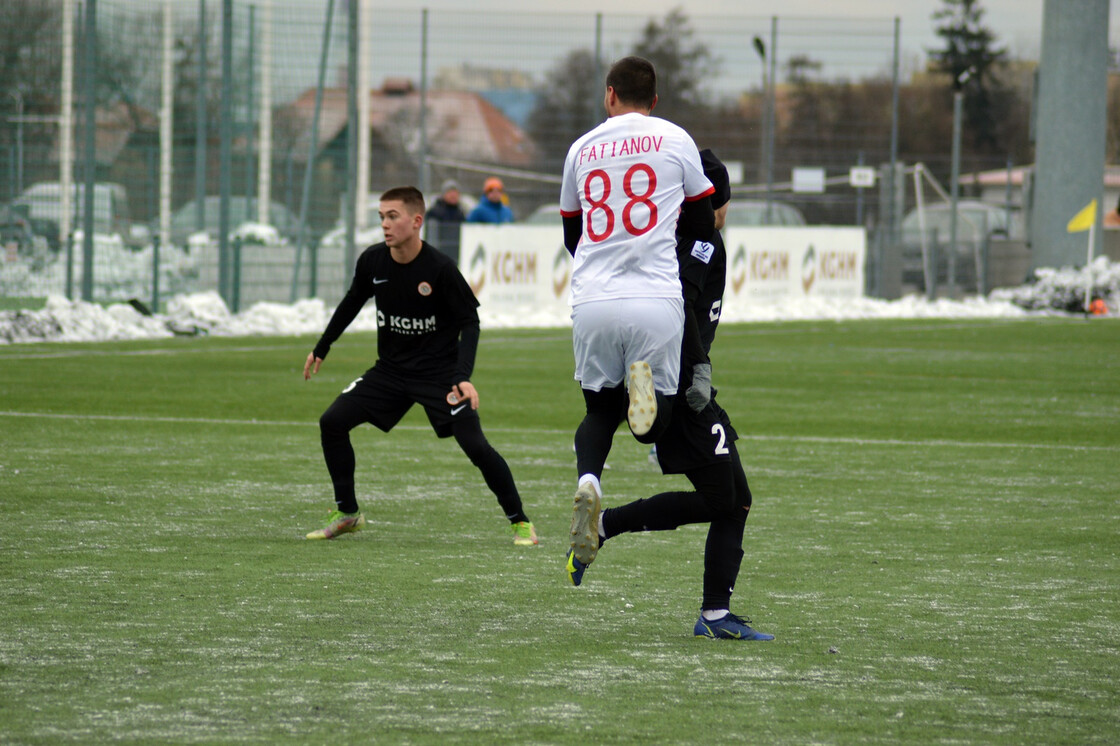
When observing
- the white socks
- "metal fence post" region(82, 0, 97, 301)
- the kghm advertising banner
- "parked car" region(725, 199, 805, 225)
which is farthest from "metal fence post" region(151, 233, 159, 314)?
the white socks

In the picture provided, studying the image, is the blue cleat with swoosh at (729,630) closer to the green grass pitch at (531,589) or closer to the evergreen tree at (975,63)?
the green grass pitch at (531,589)

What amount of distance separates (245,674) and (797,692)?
150cm

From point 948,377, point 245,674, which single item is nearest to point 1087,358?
point 948,377

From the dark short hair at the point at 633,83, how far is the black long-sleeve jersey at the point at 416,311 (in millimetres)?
2121

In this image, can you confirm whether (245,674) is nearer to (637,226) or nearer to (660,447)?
(660,447)

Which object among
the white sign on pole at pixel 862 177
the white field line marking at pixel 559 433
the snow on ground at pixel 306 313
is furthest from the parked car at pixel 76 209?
the white sign on pole at pixel 862 177

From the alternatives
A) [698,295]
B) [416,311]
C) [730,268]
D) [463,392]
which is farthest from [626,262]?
[730,268]

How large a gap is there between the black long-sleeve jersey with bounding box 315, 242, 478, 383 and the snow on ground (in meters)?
12.7

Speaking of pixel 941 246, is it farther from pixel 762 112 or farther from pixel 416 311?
pixel 416 311

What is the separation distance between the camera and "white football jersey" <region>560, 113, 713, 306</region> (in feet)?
17.0

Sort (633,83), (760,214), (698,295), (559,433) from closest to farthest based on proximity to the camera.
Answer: (633,83) < (698,295) < (559,433) < (760,214)

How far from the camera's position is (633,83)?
5.34 meters

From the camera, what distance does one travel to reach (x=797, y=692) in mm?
4441

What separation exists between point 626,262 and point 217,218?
20055 millimetres
